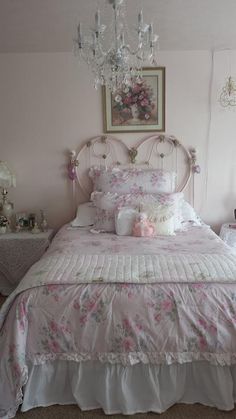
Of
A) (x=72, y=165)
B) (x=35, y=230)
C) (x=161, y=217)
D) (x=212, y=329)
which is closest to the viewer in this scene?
(x=212, y=329)

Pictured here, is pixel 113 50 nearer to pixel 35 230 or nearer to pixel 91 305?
pixel 91 305

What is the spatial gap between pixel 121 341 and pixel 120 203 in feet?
4.55

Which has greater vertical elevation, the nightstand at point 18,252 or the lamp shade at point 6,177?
the lamp shade at point 6,177

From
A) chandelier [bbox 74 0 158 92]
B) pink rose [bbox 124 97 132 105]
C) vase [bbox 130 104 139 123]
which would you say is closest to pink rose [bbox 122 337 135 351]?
chandelier [bbox 74 0 158 92]

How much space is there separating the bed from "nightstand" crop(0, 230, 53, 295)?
1302 millimetres

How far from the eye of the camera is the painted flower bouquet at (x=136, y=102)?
332 cm

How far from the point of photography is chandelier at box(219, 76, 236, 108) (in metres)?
3.27

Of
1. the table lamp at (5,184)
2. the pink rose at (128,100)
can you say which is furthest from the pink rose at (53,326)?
the pink rose at (128,100)

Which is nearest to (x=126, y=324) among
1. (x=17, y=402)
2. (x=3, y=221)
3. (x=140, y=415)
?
(x=140, y=415)

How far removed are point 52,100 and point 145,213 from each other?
1.48m

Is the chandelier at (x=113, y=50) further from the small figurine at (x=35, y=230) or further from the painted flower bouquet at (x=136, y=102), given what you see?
the small figurine at (x=35, y=230)

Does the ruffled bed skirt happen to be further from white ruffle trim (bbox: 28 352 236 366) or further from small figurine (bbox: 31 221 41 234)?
small figurine (bbox: 31 221 41 234)

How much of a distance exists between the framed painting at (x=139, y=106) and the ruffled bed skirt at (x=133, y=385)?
2.24 m

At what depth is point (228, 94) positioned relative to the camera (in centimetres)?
331
